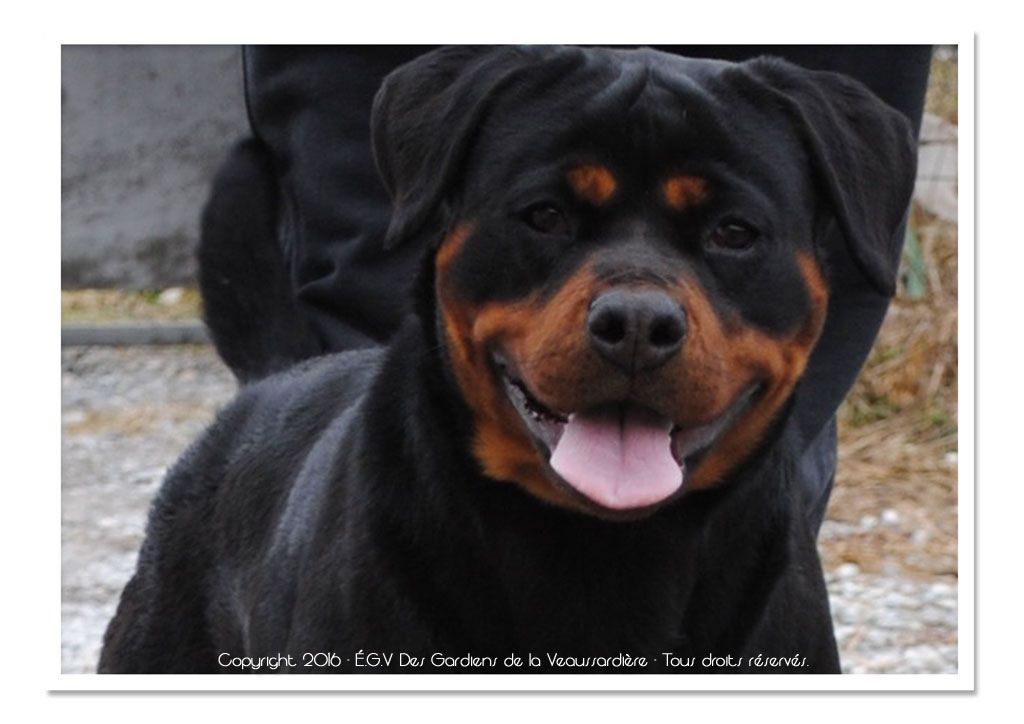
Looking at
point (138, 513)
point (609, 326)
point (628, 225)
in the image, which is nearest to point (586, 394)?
point (609, 326)

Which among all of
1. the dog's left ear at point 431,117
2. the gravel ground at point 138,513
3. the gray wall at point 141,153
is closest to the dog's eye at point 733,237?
the dog's left ear at point 431,117

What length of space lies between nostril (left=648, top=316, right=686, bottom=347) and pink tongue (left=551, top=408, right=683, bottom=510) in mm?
185

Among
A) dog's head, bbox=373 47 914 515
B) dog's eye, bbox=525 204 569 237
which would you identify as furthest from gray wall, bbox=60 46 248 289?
dog's eye, bbox=525 204 569 237

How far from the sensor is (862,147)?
2.75m

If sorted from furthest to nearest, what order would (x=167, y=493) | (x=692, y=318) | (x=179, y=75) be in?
(x=179, y=75), (x=167, y=493), (x=692, y=318)

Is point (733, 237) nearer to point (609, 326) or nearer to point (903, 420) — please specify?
point (609, 326)

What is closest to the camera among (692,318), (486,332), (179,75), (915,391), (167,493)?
(692,318)

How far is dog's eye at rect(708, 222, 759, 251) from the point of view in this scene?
2.65m

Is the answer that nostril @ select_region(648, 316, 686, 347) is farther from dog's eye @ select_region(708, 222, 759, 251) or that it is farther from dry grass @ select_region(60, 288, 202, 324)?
dry grass @ select_region(60, 288, 202, 324)

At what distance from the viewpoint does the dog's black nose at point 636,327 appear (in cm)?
244
